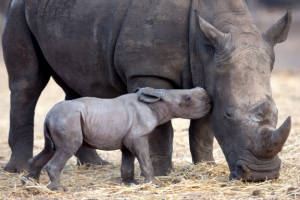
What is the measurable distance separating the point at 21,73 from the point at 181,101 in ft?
8.09

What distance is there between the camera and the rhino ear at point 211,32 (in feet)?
20.1

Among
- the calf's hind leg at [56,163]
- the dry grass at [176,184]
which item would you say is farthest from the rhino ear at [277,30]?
the calf's hind leg at [56,163]

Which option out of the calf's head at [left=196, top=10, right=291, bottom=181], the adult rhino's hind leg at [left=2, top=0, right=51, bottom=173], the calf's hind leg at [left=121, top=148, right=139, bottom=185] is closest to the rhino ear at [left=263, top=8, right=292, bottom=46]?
the calf's head at [left=196, top=10, right=291, bottom=181]

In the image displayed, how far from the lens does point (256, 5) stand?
24.5 m

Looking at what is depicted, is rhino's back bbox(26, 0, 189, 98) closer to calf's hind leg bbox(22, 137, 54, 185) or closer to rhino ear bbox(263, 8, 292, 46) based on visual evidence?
rhino ear bbox(263, 8, 292, 46)

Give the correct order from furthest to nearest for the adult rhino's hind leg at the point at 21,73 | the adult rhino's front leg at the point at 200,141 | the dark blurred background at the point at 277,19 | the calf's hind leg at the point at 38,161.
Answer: the dark blurred background at the point at 277,19 < the adult rhino's hind leg at the point at 21,73 < the adult rhino's front leg at the point at 200,141 < the calf's hind leg at the point at 38,161

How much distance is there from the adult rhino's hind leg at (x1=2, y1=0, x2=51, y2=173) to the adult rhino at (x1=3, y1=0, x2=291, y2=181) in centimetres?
1

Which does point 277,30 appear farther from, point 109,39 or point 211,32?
point 109,39

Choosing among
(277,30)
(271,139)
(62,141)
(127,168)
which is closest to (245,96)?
(271,139)

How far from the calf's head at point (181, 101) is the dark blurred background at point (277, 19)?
37.7 ft

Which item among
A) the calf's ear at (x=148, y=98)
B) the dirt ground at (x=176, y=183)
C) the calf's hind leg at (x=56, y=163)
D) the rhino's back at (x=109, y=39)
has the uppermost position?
the rhino's back at (x=109, y=39)

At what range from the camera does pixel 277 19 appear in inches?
908

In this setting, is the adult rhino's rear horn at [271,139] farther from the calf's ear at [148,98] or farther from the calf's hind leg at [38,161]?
the calf's hind leg at [38,161]

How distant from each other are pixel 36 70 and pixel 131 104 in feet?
7.23
